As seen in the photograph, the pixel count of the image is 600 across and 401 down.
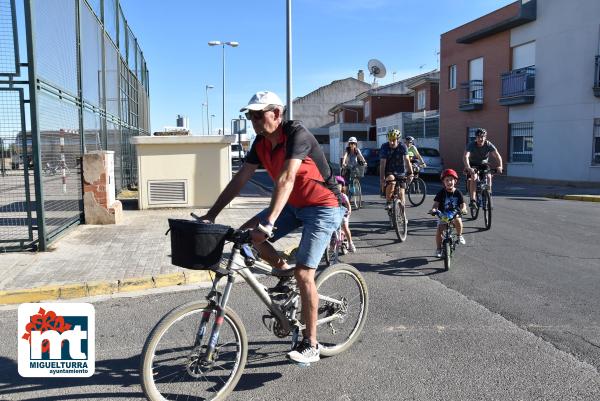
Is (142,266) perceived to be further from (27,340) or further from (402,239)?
(402,239)

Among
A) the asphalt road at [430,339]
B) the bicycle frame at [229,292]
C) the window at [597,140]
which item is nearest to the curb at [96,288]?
the asphalt road at [430,339]

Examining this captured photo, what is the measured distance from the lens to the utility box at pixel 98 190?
31.7 ft

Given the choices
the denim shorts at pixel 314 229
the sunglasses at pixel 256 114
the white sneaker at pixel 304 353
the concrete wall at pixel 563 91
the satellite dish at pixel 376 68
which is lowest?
the white sneaker at pixel 304 353

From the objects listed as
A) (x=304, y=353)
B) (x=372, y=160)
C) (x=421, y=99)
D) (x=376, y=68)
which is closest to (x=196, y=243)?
(x=304, y=353)

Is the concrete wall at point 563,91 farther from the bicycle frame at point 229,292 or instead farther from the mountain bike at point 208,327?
the mountain bike at point 208,327

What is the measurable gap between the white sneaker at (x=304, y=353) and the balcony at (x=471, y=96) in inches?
992

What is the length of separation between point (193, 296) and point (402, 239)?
412cm

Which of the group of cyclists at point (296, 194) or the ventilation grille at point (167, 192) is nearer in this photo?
the group of cyclists at point (296, 194)

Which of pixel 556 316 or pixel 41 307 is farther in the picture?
pixel 556 316

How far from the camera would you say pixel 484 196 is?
9.95 m

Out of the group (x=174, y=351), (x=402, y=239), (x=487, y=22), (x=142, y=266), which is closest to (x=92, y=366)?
(x=174, y=351)

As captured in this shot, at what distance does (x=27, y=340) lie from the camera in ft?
12.2

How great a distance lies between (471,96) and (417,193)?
16063 mm

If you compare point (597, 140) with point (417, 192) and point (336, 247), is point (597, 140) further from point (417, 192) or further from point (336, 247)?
point (336, 247)
